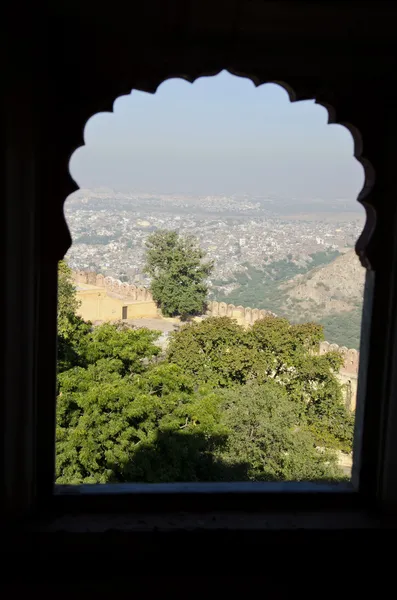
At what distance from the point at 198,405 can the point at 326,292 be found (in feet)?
28.3

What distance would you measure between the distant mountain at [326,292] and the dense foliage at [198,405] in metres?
4.26

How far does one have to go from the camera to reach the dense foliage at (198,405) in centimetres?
677

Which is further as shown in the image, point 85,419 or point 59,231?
point 85,419

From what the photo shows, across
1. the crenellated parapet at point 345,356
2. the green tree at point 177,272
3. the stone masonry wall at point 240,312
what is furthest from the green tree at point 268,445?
the green tree at point 177,272

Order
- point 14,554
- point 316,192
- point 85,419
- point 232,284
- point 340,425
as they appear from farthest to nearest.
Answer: point 316,192
point 232,284
point 340,425
point 85,419
point 14,554

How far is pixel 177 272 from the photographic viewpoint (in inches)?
656

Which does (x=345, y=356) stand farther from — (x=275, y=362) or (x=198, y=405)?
(x=198, y=405)

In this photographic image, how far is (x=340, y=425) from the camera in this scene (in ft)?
34.3

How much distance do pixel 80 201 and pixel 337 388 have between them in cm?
1559

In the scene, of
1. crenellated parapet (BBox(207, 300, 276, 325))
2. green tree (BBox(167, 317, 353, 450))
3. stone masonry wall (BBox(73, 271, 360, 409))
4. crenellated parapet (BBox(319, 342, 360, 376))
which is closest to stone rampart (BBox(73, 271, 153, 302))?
stone masonry wall (BBox(73, 271, 360, 409))

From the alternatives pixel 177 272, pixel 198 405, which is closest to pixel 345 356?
Answer: pixel 198 405

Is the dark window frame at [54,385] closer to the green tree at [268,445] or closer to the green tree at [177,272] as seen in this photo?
the green tree at [268,445]

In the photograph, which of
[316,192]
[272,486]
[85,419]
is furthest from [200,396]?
[316,192]

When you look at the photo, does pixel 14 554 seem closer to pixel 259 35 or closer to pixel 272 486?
pixel 272 486
